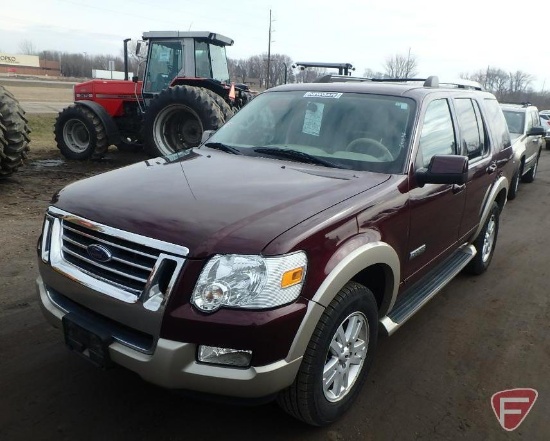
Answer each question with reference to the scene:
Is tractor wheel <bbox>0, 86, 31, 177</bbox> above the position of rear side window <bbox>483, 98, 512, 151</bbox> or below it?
below

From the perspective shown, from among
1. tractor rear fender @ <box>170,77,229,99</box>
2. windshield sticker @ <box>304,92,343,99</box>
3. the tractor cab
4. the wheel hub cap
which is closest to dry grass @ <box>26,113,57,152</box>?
the tractor cab

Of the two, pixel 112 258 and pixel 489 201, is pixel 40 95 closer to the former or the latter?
pixel 489 201

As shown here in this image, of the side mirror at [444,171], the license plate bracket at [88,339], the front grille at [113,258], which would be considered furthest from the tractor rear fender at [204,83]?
the license plate bracket at [88,339]

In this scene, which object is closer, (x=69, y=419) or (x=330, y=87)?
(x=69, y=419)

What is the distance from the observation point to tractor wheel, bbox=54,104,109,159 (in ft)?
34.4

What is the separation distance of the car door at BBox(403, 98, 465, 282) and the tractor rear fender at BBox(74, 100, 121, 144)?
8.61 metres

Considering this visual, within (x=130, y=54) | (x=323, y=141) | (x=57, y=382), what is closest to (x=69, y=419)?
(x=57, y=382)

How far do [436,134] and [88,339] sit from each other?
9.13 ft

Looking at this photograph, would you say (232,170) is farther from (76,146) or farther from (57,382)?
(76,146)

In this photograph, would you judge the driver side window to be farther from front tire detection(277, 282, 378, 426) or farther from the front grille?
the front grille

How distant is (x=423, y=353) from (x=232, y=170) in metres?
1.97

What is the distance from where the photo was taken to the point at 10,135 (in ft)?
24.6

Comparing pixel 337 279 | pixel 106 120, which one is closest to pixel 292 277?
pixel 337 279

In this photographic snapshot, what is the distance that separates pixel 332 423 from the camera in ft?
8.84
